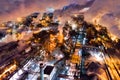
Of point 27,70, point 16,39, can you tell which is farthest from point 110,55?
point 16,39

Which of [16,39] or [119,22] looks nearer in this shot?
[119,22]

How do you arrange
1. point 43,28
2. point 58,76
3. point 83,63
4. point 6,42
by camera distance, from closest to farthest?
point 58,76, point 83,63, point 6,42, point 43,28

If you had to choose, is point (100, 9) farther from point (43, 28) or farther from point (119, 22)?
point (43, 28)

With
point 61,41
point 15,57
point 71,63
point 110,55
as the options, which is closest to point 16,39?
point 15,57

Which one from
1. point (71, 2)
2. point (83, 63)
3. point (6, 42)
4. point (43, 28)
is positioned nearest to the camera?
point (71, 2)

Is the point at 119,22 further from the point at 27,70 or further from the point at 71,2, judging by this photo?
the point at 27,70

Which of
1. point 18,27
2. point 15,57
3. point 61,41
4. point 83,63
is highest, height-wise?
point 18,27

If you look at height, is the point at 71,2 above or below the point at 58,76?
above

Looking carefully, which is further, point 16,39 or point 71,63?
point 16,39

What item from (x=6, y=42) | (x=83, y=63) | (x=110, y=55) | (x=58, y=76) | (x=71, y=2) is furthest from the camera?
(x=6, y=42)
